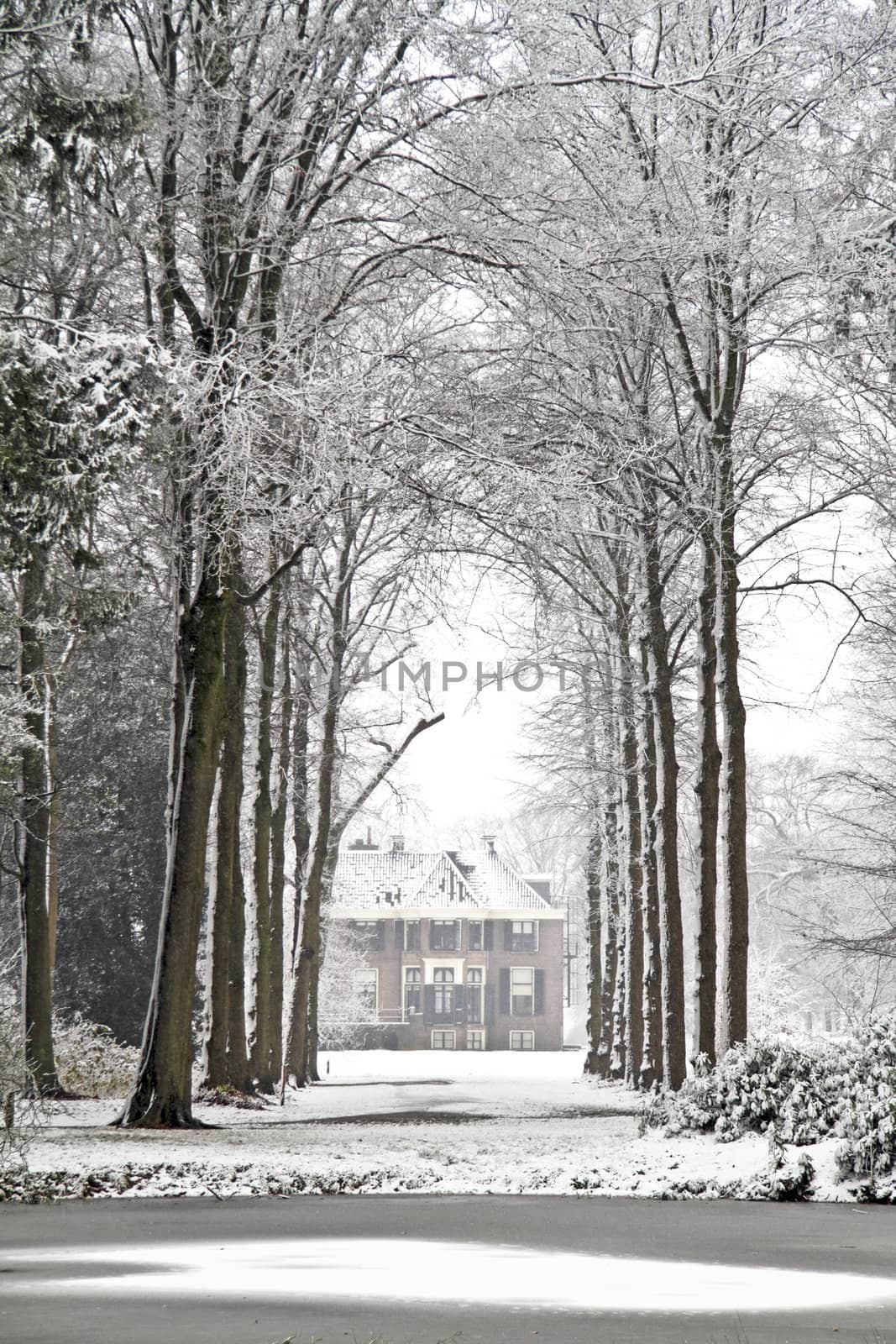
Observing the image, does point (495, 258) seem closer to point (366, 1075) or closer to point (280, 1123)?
point (280, 1123)

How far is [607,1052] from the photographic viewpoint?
35.8 metres

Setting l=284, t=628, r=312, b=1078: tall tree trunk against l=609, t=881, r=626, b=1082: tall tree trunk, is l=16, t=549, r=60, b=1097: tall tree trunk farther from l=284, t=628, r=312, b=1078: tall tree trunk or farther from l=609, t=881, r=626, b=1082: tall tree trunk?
l=609, t=881, r=626, b=1082: tall tree trunk

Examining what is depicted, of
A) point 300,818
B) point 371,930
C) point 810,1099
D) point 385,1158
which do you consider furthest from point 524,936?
point 810,1099

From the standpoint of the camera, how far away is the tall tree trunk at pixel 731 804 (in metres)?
15.7

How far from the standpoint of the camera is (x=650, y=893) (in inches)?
902

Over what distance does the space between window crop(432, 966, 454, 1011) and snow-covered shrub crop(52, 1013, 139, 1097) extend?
4983cm

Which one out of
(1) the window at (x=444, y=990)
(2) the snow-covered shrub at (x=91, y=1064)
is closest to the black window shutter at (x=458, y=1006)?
(1) the window at (x=444, y=990)

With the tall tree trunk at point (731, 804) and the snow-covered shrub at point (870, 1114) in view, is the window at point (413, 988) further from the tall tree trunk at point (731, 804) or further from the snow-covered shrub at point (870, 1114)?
the snow-covered shrub at point (870, 1114)

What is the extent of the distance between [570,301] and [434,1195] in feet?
25.7

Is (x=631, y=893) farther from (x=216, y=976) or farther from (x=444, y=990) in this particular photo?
(x=444, y=990)

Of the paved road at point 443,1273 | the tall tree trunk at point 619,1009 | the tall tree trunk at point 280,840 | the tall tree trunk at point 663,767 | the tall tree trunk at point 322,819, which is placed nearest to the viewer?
the paved road at point 443,1273

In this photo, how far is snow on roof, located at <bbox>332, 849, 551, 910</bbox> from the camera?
2938 inches

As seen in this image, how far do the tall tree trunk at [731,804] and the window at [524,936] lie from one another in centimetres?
5857

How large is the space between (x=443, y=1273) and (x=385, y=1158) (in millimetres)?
5200
